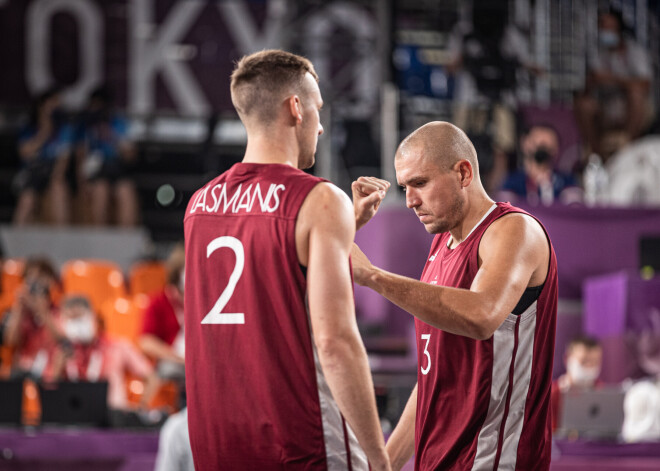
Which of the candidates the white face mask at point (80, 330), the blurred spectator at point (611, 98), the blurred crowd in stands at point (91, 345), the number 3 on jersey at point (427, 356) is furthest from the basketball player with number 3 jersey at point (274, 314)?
the blurred spectator at point (611, 98)

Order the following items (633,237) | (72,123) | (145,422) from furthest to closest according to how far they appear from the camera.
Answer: (72,123)
(633,237)
(145,422)

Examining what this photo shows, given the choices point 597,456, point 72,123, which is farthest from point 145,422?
point 72,123

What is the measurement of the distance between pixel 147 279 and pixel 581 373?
4967 millimetres

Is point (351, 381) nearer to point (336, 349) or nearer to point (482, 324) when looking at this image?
point (336, 349)

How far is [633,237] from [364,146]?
305 cm

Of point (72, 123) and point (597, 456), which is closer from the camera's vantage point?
point (597, 456)

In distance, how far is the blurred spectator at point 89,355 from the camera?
25.0ft

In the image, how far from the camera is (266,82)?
2.74 m

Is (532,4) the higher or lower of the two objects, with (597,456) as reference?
higher

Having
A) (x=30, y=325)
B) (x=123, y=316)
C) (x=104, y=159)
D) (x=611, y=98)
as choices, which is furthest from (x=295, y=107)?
(x=611, y=98)

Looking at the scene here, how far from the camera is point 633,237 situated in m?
8.29

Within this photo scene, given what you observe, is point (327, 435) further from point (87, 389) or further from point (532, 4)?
point (532, 4)

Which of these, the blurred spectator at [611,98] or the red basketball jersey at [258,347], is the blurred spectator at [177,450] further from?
the blurred spectator at [611,98]

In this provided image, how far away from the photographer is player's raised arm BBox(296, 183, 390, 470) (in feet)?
8.22
